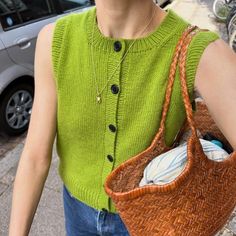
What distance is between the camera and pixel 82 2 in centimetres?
523

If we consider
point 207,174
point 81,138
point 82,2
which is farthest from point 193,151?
point 82,2

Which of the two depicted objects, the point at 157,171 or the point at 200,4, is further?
the point at 200,4

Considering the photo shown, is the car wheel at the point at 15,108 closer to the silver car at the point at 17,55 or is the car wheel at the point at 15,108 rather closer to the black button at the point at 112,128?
the silver car at the point at 17,55

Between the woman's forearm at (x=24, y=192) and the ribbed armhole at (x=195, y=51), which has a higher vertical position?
the ribbed armhole at (x=195, y=51)

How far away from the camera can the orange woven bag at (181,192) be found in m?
1.06

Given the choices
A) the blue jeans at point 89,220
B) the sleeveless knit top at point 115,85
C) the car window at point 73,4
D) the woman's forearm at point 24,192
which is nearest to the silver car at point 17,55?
the car window at point 73,4

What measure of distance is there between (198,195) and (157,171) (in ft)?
0.38

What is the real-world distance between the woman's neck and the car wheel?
3.41m

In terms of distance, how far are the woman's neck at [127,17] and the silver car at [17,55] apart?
323cm

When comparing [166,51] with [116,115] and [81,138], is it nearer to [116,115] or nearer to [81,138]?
[116,115]

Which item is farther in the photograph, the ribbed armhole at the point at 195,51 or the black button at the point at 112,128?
the black button at the point at 112,128

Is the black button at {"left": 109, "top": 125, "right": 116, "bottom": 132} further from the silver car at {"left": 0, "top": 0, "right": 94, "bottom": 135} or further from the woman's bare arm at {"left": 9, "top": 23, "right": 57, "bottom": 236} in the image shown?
the silver car at {"left": 0, "top": 0, "right": 94, "bottom": 135}

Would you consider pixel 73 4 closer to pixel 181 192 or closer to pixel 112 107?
pixel 112 107

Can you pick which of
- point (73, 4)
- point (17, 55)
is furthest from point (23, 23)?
point (73, 4)
